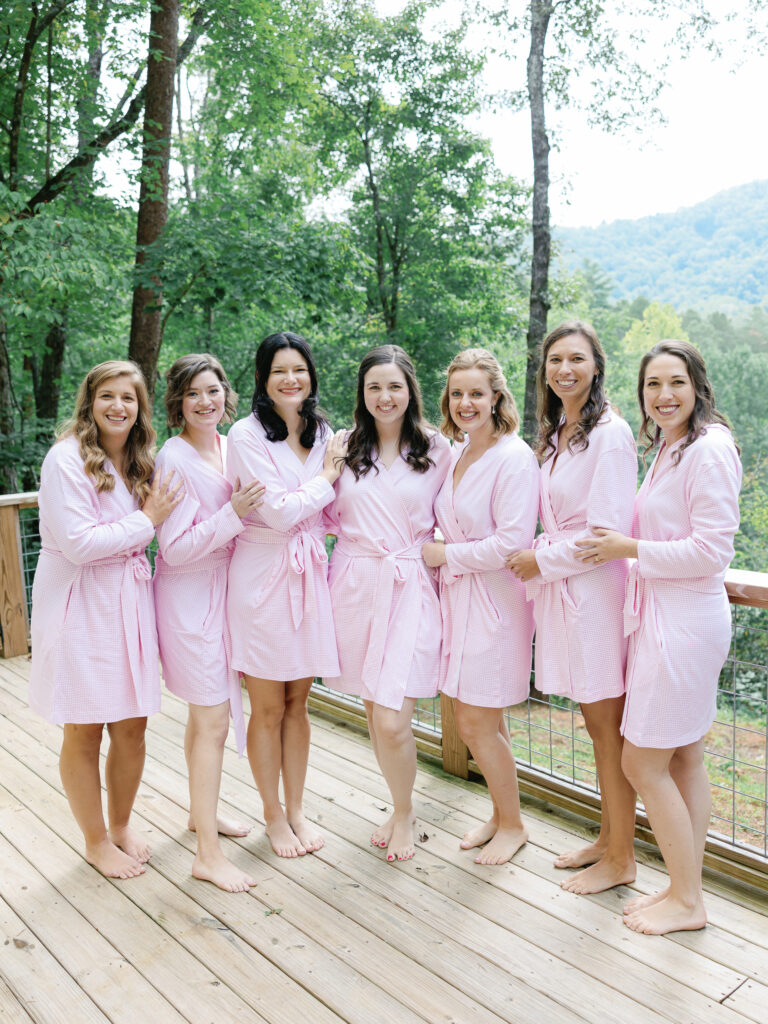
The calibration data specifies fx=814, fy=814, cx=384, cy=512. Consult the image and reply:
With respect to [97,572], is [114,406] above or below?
above

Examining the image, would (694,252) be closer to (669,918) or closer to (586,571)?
(586,571)

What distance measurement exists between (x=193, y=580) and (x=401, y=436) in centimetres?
84

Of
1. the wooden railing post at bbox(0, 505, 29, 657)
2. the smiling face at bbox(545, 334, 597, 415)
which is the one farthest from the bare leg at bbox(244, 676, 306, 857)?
the wooden railing post at bbox(0, 505, 29, 657)

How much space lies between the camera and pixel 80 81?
7.06 m

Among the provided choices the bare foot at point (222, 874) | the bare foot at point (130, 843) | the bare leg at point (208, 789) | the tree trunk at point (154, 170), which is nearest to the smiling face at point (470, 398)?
the bare leg at point (208, 789)

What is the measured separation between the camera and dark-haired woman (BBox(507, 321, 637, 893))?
2.35 meters

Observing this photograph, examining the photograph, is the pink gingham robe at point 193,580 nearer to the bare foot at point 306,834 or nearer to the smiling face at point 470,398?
the bare foot at point 306,834

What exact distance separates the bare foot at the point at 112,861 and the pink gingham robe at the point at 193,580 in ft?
1.92

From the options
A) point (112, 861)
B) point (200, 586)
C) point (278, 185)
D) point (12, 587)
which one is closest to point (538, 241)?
point (278, 185)

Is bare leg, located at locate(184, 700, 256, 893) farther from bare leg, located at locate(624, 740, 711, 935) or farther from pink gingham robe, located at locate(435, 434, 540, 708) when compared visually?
bare leg, located at locate(624, 740, 711, 935)

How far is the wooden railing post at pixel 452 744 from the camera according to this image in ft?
10.9

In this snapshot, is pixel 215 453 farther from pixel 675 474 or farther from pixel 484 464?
pixel 675 474

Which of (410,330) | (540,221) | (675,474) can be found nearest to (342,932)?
(675,474)

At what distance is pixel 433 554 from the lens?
2668mm
